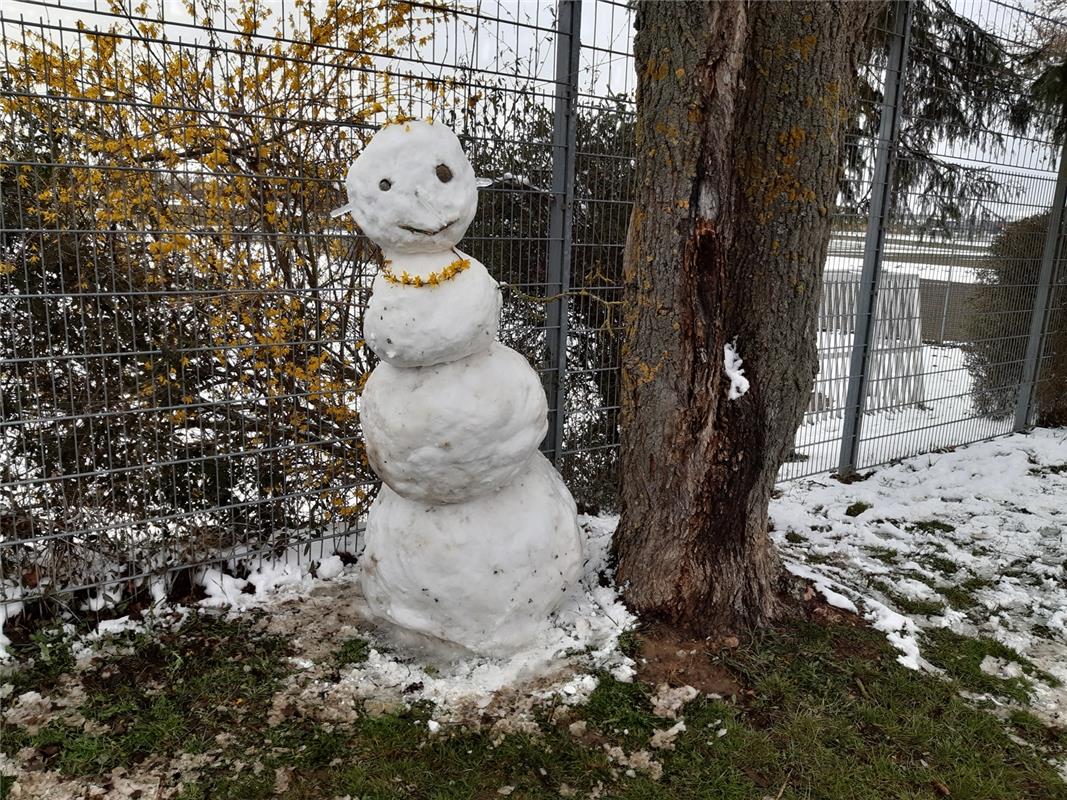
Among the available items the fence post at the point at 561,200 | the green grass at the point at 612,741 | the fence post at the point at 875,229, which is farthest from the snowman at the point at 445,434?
the fence post at the point at 875,229

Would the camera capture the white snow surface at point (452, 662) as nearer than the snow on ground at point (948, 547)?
Yes

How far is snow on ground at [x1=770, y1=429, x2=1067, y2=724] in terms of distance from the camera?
3.35 meters

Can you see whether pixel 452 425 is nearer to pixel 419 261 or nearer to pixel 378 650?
pixel 419 261

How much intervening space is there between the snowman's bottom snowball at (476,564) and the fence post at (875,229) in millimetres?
3142

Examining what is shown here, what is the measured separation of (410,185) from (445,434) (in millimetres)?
858

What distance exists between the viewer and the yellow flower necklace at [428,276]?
8.52 ft

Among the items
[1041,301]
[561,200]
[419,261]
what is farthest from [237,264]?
[1041,301]

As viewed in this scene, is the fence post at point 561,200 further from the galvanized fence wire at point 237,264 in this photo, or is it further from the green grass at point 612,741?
the green grass at point 612,741

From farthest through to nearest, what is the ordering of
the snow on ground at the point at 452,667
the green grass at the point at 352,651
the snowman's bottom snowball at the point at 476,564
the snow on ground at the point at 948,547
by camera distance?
the snow on ground at the point at 948,547 < the green grass at the point at 352,651 < the snowman's bottom snowball at the point at 476,564 < the snow on ground at the point at 452,667

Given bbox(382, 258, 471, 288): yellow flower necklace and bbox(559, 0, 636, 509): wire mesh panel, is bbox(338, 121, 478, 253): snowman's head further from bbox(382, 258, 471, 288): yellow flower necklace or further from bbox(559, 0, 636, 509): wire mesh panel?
bbox(559, 0, 636, 509): wire mesh panel

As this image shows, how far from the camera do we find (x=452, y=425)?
8.65 feet

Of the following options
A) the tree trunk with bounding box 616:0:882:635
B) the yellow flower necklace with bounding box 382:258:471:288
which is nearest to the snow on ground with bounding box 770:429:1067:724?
the tree trunk with bounding box 616:0:882:635

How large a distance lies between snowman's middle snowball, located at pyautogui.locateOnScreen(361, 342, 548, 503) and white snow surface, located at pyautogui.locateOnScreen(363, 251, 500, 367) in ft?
0.30

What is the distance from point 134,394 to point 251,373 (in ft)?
1.66
